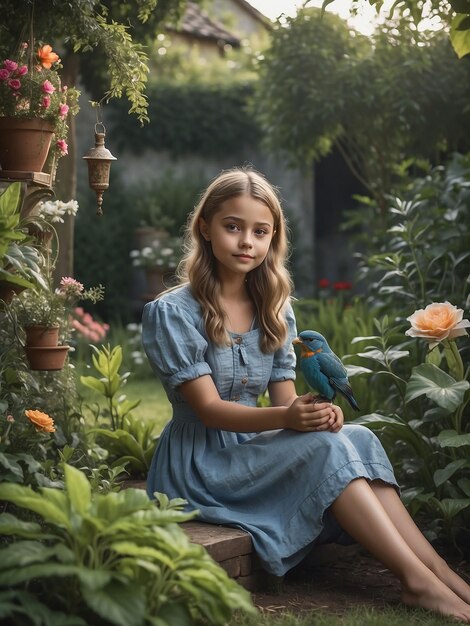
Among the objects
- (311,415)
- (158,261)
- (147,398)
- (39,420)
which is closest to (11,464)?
(39,420)

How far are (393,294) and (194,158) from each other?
6916 mm

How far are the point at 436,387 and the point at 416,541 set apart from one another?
570 millimetres

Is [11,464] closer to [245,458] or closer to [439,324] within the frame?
[245,458]

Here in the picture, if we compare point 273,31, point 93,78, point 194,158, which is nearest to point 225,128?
point 194,158

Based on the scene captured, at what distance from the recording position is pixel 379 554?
2844 millimetres

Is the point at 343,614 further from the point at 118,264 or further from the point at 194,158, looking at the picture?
the point at 194,158

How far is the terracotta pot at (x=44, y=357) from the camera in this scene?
3.44 meters

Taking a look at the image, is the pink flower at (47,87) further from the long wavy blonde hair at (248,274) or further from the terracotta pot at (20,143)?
the long wavy blonde hair at (248,274)

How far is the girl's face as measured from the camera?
3184mm

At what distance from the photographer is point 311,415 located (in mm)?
2949

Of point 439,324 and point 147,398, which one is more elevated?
point 439,324

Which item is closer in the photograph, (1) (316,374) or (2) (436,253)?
(1) (316,374)

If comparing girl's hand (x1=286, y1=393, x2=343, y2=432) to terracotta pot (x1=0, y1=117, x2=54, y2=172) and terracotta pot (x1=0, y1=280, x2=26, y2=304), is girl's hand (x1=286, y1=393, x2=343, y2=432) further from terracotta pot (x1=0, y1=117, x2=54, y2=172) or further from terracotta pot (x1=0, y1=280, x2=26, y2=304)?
terracotta pot (x1=0, y1=117, x2=54, y2=172)

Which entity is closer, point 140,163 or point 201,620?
point 201,620
